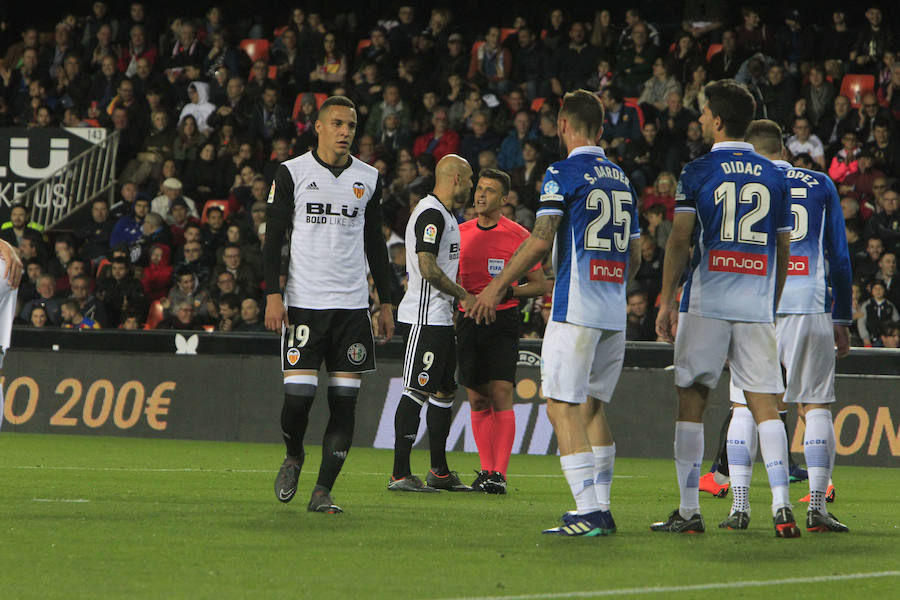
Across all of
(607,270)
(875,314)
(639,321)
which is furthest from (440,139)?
(607,270)

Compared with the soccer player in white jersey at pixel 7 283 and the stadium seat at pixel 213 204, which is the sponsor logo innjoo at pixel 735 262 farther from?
the stadium seat at pixel 213 204

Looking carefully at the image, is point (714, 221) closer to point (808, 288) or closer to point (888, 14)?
point (808, 288)

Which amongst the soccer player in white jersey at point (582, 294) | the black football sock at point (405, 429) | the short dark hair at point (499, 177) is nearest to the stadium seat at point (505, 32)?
the short dark hair at point (499, 177)

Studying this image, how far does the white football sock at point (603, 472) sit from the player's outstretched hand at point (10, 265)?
3.33m

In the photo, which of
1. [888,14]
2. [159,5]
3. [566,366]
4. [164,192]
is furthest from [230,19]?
[566,366]

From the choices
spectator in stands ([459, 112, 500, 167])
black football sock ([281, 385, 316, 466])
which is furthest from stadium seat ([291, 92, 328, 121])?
black football sock ([281, 385, 316, 466])

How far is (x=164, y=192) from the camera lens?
21469 millimetres

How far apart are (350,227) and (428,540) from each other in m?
2.17

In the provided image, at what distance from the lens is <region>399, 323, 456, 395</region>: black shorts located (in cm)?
988

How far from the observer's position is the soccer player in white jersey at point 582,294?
6.91 metres

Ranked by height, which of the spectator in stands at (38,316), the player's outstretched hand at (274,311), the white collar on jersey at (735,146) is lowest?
the spectator in stands at (38,316)

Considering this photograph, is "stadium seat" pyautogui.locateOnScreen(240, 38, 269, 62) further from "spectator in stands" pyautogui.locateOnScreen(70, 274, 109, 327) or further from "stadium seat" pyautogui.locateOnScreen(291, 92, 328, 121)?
"spectator in stands" pyautogui.locateOnScreen(70, 274, 109, 327)

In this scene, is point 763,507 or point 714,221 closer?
point 714,221

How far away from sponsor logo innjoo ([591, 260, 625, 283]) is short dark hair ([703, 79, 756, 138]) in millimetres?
947
